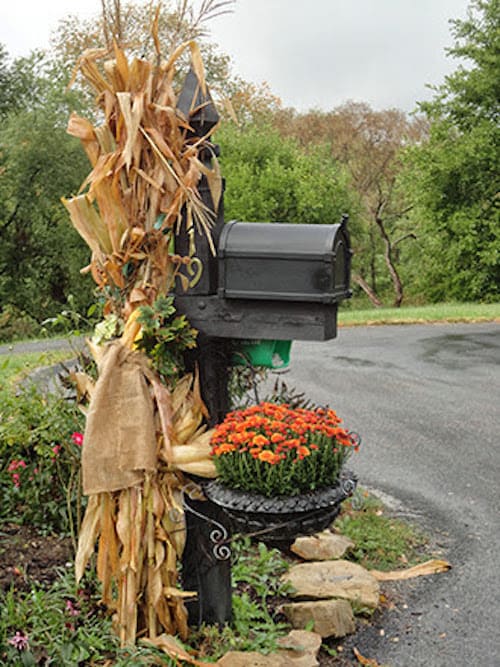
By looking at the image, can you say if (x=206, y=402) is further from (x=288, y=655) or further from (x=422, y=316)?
(x=422, y=316)

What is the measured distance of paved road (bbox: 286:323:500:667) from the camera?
3.75 m

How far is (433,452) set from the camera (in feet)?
22.0

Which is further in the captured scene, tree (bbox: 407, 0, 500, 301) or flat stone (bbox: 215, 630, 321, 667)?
tree (bbox: 407, 0, 500, 301)

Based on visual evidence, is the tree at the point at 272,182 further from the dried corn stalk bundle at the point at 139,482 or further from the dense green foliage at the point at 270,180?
the dried corn stalk bundle at the point at 139,482

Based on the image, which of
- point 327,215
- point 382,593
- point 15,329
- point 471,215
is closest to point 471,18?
point 471,215

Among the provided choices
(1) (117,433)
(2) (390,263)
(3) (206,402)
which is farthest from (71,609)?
(2) (390,263)

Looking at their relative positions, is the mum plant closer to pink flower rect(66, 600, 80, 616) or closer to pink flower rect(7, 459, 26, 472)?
pink flower rect(66, 600, 80, 616)

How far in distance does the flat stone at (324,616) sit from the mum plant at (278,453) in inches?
40.7

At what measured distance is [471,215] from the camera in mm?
21172

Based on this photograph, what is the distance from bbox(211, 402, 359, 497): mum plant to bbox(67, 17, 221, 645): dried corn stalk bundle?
0.18 meters

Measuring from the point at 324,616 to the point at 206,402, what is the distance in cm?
124

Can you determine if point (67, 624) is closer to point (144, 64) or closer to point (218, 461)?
point (218, 461)

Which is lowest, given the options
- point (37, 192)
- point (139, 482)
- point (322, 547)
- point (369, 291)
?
point (369, 291)

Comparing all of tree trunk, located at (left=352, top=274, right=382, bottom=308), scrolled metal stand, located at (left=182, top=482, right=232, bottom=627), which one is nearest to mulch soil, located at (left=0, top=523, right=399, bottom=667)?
scrolled metal stand, located at (left=182, top=482, right=232, bottom=627)
